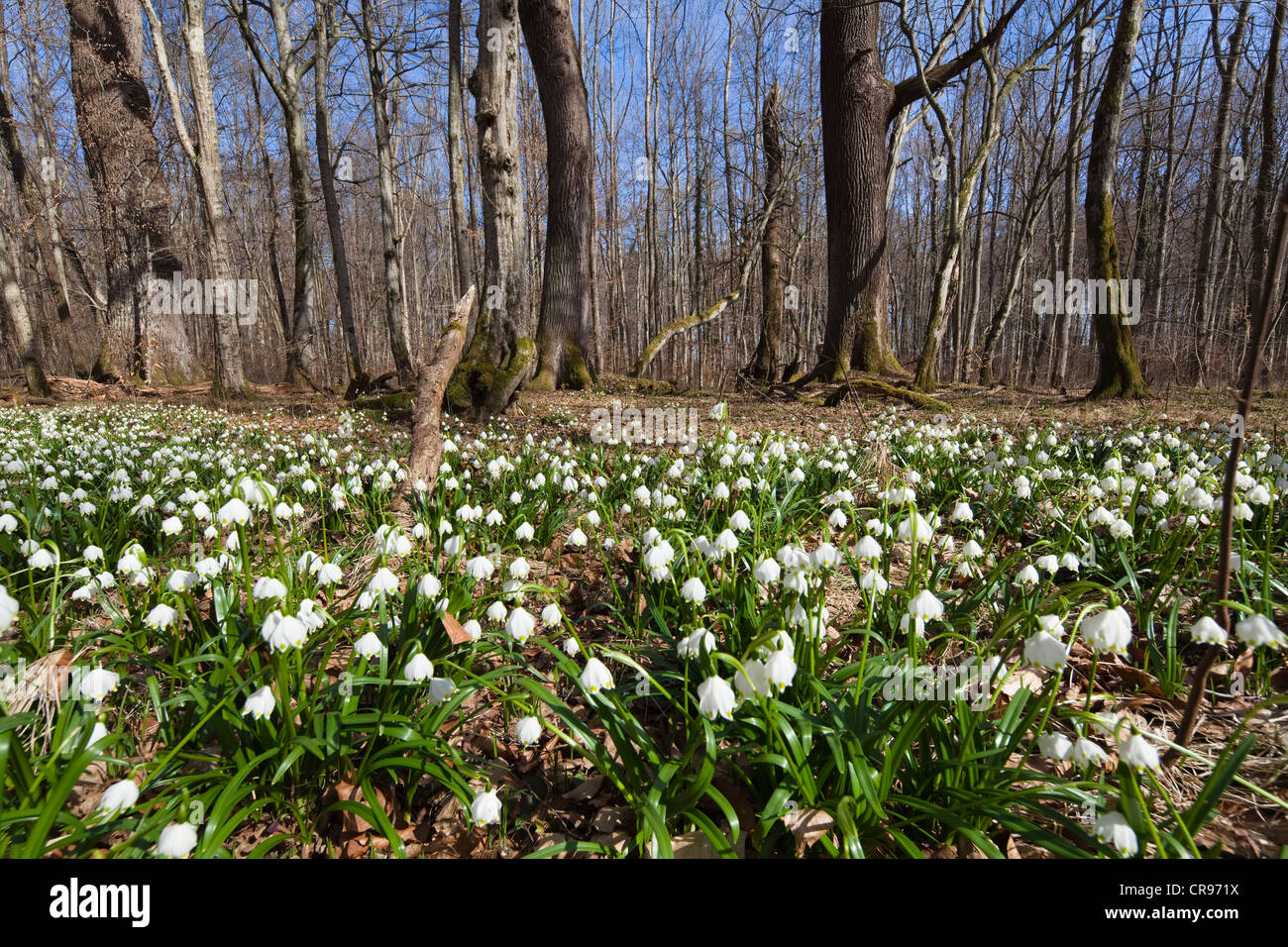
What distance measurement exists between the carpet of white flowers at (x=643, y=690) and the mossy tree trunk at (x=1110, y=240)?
5.62 metres

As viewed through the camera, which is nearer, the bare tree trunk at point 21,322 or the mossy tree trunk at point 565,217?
the bare tree trunk at point 21,322

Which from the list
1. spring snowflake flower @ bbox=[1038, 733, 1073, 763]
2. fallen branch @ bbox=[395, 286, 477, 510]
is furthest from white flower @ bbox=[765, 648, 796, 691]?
fallen branch @ bbox=[395, 286, 477, 510]

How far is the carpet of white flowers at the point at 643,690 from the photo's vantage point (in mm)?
1400

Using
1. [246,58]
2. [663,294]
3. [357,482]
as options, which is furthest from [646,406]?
[246,58]

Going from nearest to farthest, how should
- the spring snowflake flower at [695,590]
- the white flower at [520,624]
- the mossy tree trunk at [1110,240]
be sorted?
the white flower at [520,624] → the spring snowflake flower at [695,590] → the mossy tree trunk at [1110,240]

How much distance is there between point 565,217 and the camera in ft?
37.2

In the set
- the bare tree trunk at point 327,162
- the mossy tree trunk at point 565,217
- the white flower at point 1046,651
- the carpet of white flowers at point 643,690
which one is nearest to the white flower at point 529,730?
the carpet of white flowers at point 643,690

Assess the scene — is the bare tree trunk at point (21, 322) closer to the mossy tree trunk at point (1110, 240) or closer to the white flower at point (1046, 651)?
the white flower at point (1046, 651)

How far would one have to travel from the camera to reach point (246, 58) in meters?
23.5

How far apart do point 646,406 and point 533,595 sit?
261 inches

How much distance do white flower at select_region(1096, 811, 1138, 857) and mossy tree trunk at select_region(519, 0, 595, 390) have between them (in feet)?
33.7

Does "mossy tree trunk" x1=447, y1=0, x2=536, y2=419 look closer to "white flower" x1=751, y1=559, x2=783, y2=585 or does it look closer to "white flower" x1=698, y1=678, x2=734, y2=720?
"white flower" x1=751, y1=559, x2=783, y2=585

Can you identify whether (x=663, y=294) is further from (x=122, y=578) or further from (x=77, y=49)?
(x=122, y=578)
